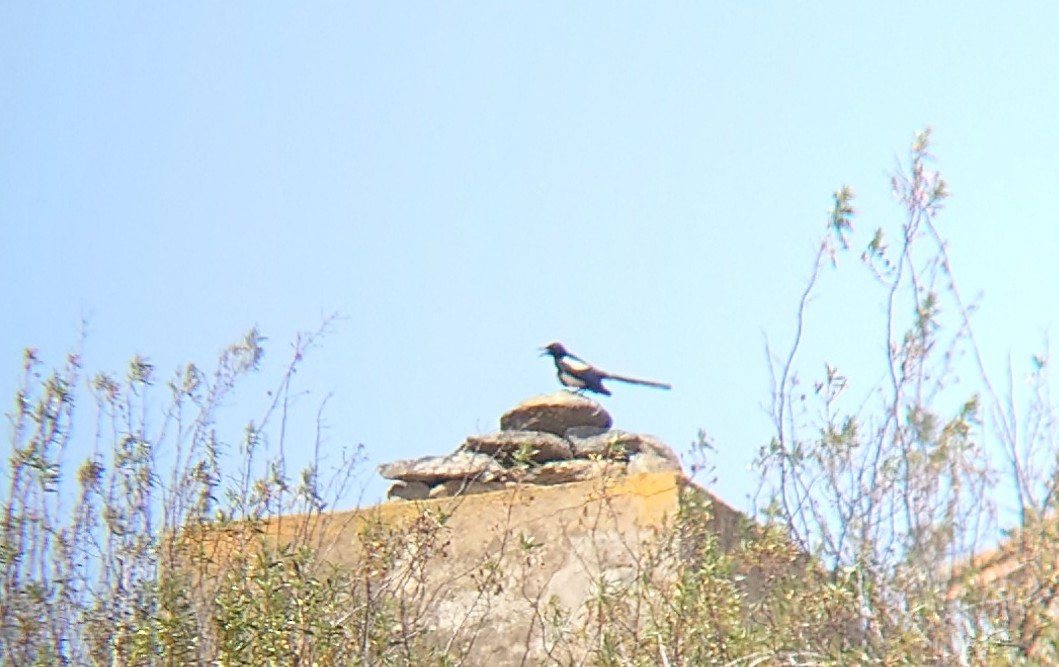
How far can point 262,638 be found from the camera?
19.7 ft

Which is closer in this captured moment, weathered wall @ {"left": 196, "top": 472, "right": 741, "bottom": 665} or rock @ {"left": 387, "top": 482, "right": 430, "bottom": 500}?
weathered wall @ {"left": 196, "top": 472, "right": 741, "bottom": 665}

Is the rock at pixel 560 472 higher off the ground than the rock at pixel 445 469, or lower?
lower

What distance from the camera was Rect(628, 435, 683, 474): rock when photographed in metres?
7.77

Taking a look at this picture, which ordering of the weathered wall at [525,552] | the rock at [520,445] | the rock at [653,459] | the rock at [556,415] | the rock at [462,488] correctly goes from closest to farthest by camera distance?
the weathered wall at [525,552], the rock at [653,459], the rock at [462,488], the rock at [520,445], the rock at [556,415]

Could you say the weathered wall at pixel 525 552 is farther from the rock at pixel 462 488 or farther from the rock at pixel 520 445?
the rock at pixel 520 445

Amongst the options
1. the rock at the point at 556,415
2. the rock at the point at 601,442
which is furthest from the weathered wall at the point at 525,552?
the rock at the point at 556,415

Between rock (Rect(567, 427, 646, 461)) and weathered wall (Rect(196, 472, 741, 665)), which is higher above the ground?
rock (Rect(567, 427, 646, 461))

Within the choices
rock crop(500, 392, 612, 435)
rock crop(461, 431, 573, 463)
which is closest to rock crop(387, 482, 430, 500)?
rock crop(461, 431, 573, 463)

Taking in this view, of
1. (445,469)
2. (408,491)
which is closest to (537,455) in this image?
(445,469)

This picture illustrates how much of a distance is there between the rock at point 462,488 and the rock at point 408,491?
0.05 meters

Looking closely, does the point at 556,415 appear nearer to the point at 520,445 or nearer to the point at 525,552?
the point at 520,445

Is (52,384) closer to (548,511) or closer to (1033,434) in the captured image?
(548,511)

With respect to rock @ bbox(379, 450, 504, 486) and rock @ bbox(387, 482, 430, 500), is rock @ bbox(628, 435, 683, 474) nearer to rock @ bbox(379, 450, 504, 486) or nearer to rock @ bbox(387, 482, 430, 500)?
rock @ bbox(379, 450, 504, 486)

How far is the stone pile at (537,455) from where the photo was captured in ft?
26.0
